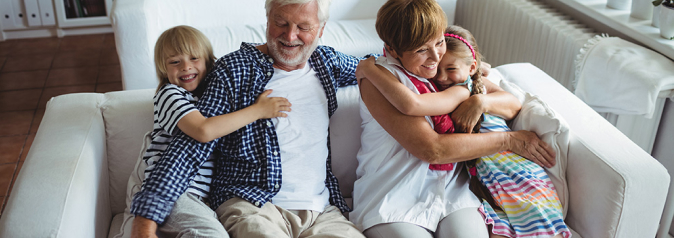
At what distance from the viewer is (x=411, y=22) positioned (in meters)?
1.35

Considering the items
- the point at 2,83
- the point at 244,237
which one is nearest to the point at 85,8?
the point at 2,83

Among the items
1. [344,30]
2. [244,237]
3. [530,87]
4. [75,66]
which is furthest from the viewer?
[75,66]

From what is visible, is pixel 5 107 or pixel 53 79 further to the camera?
pixel 53 79

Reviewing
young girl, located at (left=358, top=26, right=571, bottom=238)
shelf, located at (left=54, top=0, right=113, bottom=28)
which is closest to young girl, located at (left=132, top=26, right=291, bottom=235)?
young girl, located at (left=358, top=26, right=571, bottom=238)

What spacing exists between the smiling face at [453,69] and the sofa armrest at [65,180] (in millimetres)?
955

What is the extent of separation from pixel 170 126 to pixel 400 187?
63 cm

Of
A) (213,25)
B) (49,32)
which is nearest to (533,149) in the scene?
(213,25)

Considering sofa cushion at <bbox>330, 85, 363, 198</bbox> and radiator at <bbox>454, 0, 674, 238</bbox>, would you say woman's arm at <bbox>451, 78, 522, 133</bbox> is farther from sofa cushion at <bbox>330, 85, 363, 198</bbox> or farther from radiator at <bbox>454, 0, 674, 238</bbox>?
radiator at <bbox>454, 0, 674, 238</bbox>

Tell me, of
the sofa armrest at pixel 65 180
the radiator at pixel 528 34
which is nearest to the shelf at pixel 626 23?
the radiator at pixel 528 34

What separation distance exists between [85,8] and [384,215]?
3.83 m

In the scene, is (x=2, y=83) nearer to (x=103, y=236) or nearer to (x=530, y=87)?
(x=103, y=236)

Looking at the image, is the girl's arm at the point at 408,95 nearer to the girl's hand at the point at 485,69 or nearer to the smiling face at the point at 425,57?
the smiling face at the point at 425,57

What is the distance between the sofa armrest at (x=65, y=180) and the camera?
1.17 meters

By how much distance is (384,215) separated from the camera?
144 centimetres
